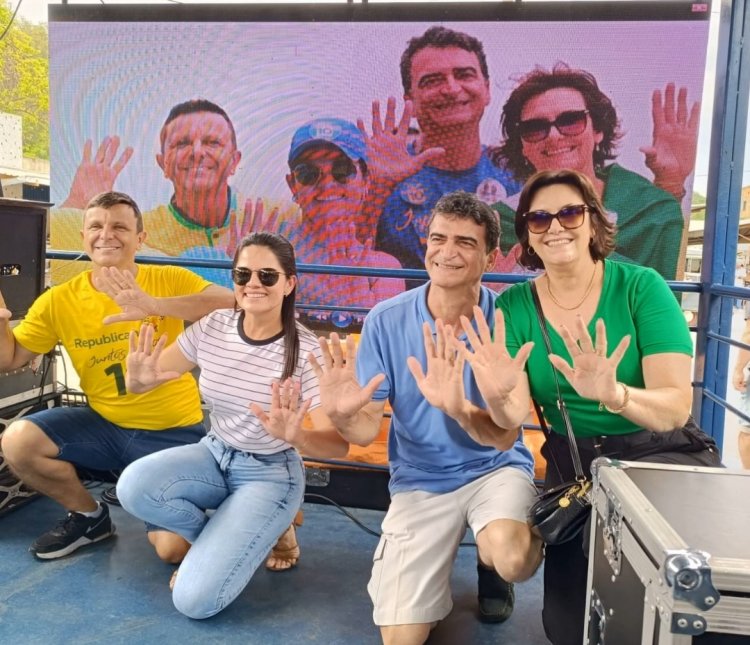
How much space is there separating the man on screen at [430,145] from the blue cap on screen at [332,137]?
0.32 feet

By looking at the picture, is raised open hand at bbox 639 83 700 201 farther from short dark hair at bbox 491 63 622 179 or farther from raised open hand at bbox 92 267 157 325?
raised open hand at bbox 92 267 157 325

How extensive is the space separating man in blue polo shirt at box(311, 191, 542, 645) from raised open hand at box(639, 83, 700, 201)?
8.62ft

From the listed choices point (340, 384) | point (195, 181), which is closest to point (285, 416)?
point (340, 384)

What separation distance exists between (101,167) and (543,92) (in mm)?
3292

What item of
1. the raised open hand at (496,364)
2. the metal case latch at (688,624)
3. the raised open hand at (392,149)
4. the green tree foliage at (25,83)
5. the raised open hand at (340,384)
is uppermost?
the green tree foliage at (25,83)

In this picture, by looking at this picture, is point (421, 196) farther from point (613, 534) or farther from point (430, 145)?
point (613, 534)

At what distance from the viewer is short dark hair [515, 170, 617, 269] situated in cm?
177

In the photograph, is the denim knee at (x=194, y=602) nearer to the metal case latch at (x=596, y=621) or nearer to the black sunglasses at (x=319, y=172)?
the metal case latch at (x=596, y=621)

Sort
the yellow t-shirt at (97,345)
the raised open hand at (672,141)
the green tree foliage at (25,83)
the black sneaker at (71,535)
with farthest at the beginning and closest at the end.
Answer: the green tree foliage at (25,83) → the raised open hand at (672,141) → the yellow t-shirt at (97,345) → the black sneaker at (71,535)

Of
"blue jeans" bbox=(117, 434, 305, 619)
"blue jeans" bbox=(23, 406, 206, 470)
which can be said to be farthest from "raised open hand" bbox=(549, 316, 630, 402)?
"blue jeans" bbox=(23, 406, 206, 470)

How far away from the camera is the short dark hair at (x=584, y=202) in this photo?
1.77 meters

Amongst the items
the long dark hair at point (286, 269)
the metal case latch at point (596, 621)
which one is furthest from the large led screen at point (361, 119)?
the metal case latch at point (596, 621)

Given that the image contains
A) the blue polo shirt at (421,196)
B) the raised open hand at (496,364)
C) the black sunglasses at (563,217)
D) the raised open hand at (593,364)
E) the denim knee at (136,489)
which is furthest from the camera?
the blue polo shirt at (421,196)

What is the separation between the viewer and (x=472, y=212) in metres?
1.94
